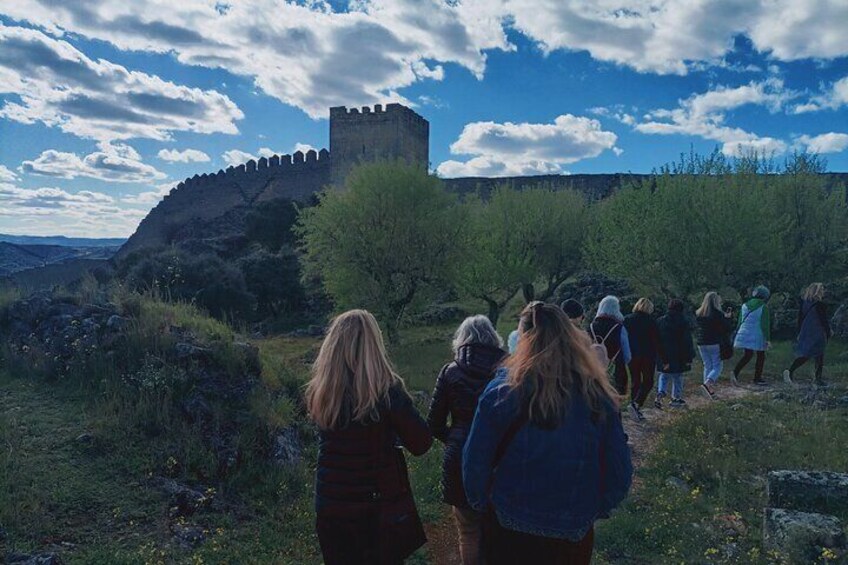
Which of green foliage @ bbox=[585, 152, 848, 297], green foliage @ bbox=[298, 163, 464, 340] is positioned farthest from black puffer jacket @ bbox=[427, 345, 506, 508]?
green foliage @ bbox=[585, 152, 848, 297]

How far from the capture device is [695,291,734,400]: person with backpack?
10.4 meters

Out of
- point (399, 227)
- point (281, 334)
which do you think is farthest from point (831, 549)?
point (281, 334)

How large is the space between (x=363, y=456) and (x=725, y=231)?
687 inches

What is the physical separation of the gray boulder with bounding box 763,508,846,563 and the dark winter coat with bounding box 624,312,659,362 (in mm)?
3926

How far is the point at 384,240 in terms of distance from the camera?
730 inches

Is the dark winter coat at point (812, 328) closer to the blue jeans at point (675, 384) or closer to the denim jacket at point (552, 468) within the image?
the blue jeans at point (675, 384)

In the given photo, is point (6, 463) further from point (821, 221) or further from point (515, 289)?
point (821, 221)

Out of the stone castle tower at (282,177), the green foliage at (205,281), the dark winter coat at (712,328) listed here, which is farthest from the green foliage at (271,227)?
the dark winter coat at (712,328)

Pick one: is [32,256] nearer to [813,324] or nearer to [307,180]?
[307,180]

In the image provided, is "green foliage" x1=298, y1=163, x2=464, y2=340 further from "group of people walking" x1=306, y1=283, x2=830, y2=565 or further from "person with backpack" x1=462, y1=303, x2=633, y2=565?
"person with backpack" x1=462, y1=303, x2=633, y2=565

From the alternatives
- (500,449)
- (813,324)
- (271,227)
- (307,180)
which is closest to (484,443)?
(500,449)

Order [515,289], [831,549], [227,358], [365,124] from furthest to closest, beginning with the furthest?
[365,124] < [515,289] < [227,358] < [831,549]

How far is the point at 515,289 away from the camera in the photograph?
22984mm

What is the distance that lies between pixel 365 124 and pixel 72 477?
3397 cm
